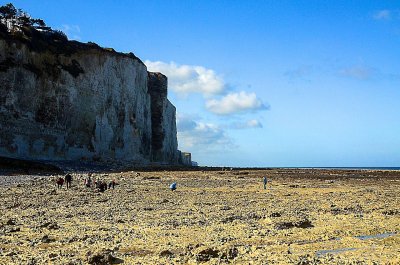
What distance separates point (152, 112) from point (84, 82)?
24.5 metres

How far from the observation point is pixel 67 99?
155 ft

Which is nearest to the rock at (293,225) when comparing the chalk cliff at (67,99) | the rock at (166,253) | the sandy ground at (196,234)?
the sandy ground at (196,234)

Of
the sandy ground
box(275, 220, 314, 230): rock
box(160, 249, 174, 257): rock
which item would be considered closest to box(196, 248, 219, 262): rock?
the sandy ground

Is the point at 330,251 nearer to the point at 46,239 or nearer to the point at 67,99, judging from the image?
the point at 46,239

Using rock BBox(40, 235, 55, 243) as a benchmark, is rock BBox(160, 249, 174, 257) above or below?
above

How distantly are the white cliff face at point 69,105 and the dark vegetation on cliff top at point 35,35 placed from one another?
621 millimetres

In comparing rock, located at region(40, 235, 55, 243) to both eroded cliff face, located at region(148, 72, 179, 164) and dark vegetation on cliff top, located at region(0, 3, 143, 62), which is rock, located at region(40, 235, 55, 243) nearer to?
dark vegetation on cliff top, located at region(0, 3, 143, 62)

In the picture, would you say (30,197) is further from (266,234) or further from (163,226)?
(266,234)

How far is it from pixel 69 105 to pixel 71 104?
0.29 meters

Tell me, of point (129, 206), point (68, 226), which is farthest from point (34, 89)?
point (68, 226)

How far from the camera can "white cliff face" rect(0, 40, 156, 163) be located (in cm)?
4188

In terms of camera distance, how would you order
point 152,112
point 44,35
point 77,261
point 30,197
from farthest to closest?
1. point 152,112
2. point 44,35
3. point 30,197
4. point 77,261

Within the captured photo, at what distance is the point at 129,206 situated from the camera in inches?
476

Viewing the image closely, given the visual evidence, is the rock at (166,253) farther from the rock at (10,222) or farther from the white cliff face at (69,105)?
the white cliff face at (69,105)
